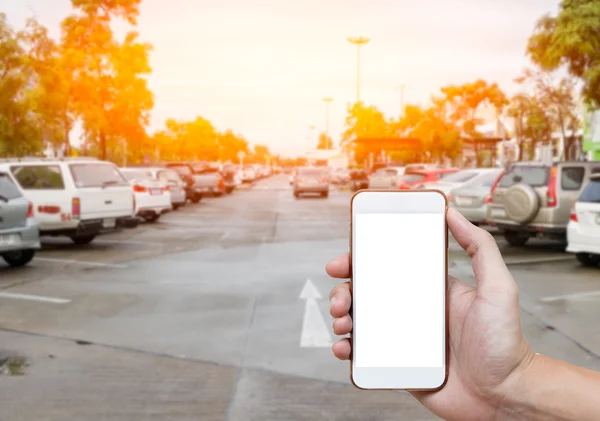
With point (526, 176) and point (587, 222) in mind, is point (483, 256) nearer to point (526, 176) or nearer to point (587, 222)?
point (587, 222)

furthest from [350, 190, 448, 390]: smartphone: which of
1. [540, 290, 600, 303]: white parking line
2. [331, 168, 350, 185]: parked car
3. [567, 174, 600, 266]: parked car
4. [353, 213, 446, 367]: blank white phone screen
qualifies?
[331, 168, 350, 185]: parked car

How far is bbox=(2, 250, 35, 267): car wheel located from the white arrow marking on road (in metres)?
5.75

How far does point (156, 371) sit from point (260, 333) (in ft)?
5.17

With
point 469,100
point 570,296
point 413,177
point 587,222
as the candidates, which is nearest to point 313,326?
point 570,296

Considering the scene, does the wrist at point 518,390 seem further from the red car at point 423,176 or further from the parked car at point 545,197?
the red car at point 423,176

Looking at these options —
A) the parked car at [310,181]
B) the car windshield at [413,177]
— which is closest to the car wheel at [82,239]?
the car windshield at [413,177]

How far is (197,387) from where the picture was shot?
17.8ft

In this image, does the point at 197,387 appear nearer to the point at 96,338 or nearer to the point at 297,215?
the point at 96,338

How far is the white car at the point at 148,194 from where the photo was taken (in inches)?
892

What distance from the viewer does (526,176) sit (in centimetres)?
A: 1542

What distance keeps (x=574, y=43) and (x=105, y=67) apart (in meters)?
21.3

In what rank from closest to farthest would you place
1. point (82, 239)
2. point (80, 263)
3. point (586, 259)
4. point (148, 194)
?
point (586, 259)
point (80, 263)
point (82, 239)
point (148, 194)

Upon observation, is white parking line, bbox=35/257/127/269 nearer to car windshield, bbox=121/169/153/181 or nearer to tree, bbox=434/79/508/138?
car windshield, bbox=121/169/153/181

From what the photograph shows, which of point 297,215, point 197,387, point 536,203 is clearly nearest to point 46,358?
point 197,387
